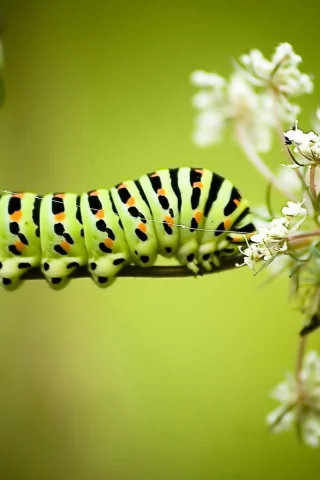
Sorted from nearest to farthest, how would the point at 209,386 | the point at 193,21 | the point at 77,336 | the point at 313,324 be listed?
the point at 313,324, the point at 193,21, the point at 209,386, the point at 77,336

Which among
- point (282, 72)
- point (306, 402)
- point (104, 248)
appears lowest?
point (306, 402)

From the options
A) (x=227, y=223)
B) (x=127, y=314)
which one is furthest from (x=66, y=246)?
(x=127, y=314)

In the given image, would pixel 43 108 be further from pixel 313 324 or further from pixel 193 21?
pixel 313 324

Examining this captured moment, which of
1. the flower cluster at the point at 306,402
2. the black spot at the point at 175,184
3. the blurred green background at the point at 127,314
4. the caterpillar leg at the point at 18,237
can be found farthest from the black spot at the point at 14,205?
the blurred green background at the point at 127,314

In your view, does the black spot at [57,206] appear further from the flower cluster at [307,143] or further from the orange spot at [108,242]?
the flower cluster at [307,143]

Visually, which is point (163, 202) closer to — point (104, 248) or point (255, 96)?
point (104, 248)

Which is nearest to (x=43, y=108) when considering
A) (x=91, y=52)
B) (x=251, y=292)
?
(x=91, y=52)
